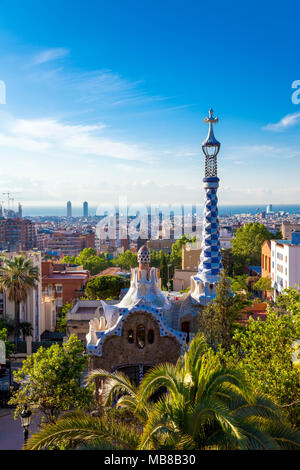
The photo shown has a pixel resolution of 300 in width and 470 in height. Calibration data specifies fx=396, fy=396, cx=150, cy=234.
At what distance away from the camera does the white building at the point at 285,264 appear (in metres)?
28.0

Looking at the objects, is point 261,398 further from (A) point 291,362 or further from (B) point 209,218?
(B) point 209,218

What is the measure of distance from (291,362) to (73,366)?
511cm

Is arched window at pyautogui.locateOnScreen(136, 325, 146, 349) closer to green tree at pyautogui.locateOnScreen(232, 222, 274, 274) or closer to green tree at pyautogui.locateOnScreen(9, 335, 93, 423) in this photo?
green tree at pyautogui.locateOnScreen(9, 335, 93, 423)

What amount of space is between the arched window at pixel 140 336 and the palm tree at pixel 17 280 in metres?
10.2

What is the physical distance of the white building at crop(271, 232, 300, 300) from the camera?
28016 millimetres

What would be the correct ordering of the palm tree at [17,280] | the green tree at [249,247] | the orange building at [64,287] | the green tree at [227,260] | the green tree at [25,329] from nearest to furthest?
1. the palm tree at [17,280]
2. the green tree at [25,329]
3. the orange building at [64,287]
4. the green tree at [227,260]
5. the green tree at [249,247]

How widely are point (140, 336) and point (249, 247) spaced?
1318 inches

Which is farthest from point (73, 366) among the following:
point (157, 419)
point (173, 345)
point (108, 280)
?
point (108, 280)

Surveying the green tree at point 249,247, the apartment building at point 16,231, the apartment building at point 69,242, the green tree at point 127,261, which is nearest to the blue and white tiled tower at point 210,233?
the green tree at point 249,247

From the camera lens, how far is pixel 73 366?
9.73 meters

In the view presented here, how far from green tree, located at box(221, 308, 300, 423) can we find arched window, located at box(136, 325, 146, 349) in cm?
440

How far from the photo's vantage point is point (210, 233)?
15.3 meters

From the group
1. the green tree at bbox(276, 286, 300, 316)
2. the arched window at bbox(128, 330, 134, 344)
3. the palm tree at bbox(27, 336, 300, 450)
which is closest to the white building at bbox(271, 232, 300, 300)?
the arched window at bbox(128, 330, 134, 344)

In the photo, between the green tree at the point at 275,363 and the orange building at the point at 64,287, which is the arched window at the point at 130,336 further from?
the orange building at the point at 64,287
